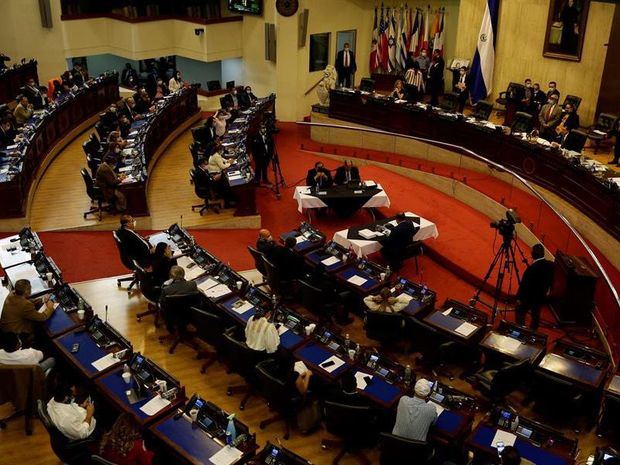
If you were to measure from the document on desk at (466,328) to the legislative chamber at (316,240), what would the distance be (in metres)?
0.07

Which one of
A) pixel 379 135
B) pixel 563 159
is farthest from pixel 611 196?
pixel 379 135

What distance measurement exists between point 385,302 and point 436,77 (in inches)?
457

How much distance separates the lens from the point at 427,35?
21297mm

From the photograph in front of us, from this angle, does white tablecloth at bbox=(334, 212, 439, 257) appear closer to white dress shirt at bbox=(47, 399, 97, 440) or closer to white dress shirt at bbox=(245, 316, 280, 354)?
white dress shirt at bbox=(245, 316, 280, 354)

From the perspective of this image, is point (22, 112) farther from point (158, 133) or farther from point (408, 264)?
point (408, 264)

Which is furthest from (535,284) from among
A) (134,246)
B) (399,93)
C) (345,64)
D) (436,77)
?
(345,64)

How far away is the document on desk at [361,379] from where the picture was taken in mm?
7812

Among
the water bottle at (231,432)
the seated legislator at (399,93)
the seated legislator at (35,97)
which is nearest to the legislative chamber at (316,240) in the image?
the water bottle at (231,432)

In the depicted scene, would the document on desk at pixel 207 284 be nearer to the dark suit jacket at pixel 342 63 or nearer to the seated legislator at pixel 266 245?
the seated legislator at pixel 266 245

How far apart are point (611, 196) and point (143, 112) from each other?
12.5 m

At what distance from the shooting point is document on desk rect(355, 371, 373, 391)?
7812mm

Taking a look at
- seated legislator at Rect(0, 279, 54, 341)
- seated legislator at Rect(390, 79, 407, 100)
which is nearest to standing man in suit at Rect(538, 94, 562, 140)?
seated legislator at Rect(390, 79, 407, 100)

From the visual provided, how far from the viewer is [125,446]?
21.5 ft

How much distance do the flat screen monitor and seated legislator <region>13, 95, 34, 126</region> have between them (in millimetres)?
7787
